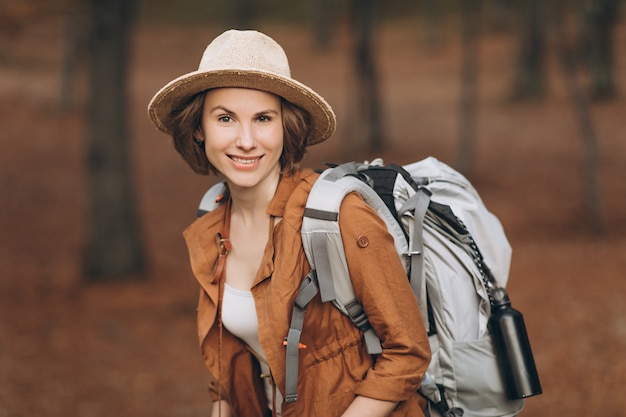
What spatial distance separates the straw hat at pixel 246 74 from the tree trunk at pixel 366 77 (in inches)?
609

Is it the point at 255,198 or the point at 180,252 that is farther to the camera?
the point at 180,252

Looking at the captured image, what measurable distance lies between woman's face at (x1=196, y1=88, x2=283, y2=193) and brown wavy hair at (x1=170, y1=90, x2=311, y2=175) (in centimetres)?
3

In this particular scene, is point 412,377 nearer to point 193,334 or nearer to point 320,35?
point 193,334

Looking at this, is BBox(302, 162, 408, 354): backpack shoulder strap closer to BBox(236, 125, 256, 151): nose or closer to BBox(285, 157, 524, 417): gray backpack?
BBox(285, 157, 524, 417): gray backpack

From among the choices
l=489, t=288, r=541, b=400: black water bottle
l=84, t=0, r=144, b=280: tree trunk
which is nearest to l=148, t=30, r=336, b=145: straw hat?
l=489, t=288, r=541, b=400: black water bottle

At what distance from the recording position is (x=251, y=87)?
8.30 ft

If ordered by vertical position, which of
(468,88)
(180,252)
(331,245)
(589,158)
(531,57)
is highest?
(531,57)

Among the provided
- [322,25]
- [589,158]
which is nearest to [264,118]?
[589,158]

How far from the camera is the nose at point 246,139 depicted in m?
2.52

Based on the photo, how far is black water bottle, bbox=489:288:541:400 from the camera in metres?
2.52

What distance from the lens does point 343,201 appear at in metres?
2.34

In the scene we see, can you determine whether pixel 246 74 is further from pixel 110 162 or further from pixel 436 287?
pixel 110 162

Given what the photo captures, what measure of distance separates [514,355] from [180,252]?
427 inches

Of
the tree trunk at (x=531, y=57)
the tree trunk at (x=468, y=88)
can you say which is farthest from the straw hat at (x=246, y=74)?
the tree trunk at (x=531, y=57)
